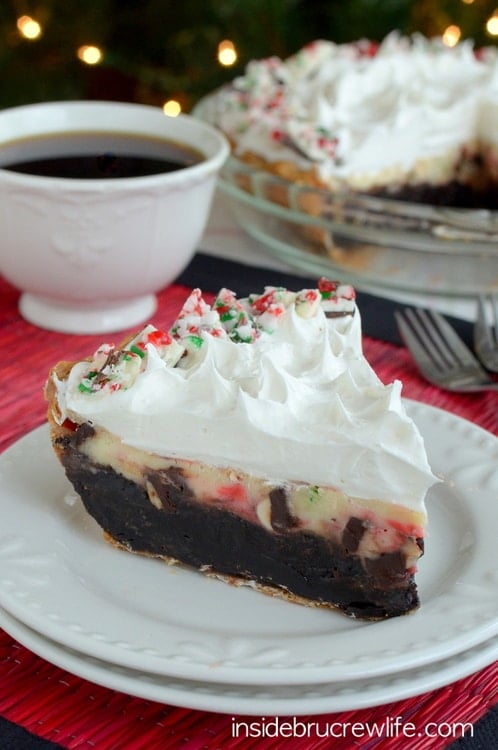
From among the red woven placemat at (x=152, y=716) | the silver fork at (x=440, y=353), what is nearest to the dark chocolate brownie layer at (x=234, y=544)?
the red woven placemat at (x=152, y=716)

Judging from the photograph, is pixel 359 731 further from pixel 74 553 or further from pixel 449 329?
pixel 449 329

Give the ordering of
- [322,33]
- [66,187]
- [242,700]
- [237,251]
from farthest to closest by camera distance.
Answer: [322,33], [237,251], [66,187], [242,700]

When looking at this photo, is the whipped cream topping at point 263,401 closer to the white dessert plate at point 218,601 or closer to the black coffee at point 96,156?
the white dessert plate at point 218,601

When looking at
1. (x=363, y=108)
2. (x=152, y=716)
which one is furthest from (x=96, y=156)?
(x=152, y=716)

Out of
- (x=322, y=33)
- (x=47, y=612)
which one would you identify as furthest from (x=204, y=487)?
(x=322, y=33)

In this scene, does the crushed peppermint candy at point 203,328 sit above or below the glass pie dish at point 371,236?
above

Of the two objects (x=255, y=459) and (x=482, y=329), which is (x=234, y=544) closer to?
(x=255, y=459)

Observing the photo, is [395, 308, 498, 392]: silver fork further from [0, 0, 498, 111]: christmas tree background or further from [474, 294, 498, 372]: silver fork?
[0, 0, 498, 111]: christmas tree background
